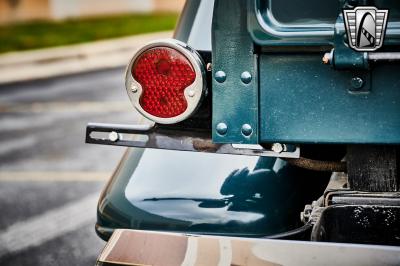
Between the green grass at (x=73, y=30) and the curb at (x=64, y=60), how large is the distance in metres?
0.59

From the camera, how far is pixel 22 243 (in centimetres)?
450

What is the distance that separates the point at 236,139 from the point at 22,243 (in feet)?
7.62

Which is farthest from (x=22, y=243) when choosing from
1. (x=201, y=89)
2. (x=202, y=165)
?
(x=201, y=89)

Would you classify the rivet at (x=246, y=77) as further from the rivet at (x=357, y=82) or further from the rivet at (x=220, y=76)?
the rivet at (x=357, y=82)

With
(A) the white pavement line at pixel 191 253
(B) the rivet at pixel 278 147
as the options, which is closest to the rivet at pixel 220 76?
(B) the rivet at pixel 278 147

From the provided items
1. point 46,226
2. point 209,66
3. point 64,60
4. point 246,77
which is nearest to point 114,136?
point 209,66

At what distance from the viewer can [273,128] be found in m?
2.47

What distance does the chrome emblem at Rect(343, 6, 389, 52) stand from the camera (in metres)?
2.24

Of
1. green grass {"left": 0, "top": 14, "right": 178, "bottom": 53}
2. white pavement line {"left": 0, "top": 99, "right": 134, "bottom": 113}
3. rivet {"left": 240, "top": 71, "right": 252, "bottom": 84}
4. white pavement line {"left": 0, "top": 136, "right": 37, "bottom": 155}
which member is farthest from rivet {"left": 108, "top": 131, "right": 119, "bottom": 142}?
green grass {"left": 0, "top": 14, "right": 178, "bottom": 53}

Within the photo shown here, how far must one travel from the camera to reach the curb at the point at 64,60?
11867 mm

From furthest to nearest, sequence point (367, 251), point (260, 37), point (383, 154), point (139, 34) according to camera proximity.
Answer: point (139, 34), point (383, 154), point (260, 37), point (367, 251)

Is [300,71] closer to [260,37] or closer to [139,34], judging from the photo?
[260,37]

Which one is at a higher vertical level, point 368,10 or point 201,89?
point 368,10

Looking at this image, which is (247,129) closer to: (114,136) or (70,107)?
(114,136)
